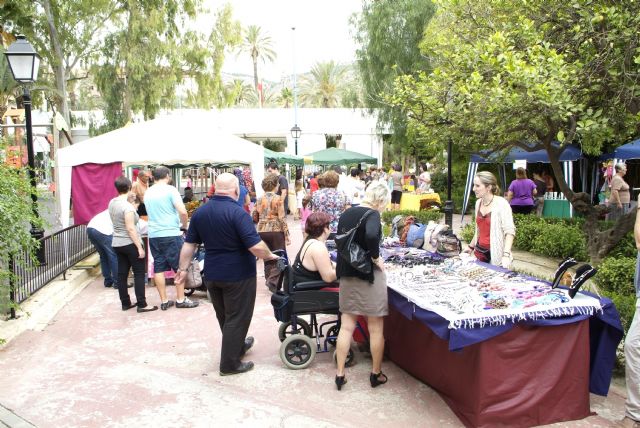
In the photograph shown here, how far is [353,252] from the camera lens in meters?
4.41

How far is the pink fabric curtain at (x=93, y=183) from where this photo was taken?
35.6 ft

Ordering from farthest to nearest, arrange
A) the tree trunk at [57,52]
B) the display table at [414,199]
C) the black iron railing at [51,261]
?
the tree trunk at [57,52], the display table at [414,199], the black iron railing at [51,261]

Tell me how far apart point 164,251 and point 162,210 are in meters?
0.58

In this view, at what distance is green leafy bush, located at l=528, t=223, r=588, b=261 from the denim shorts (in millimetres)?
6625

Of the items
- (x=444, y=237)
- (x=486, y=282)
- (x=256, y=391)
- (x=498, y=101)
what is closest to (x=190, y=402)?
(x=256, y=391)

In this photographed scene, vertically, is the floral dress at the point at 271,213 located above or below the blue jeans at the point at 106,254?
above

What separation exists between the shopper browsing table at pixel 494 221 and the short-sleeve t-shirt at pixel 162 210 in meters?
3.83

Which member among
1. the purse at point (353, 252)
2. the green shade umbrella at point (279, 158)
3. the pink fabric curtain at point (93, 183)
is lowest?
the purse at point (353, 252)

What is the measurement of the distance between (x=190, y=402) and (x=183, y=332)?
6.45 ft

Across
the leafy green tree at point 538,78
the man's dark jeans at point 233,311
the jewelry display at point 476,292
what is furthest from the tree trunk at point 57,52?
the jewelry display at point 476,292

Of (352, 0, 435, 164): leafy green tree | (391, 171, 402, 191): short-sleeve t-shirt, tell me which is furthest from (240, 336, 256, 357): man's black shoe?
(352, 0, 435, 164): leafy green tree

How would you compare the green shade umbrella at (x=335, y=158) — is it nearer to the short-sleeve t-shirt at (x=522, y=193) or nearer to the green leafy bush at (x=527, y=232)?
the short-sleeve t-shirt at (x=522, y=193)

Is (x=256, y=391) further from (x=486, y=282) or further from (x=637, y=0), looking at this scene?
(x=637, y=0)

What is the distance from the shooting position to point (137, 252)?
7.20 m
